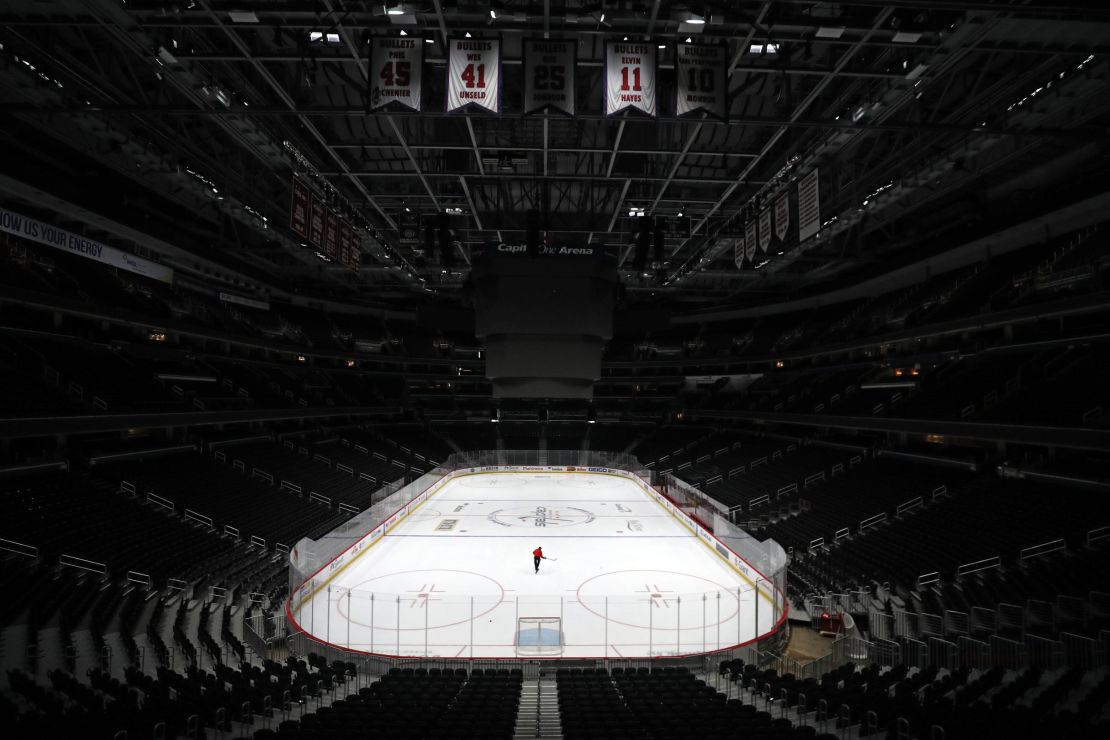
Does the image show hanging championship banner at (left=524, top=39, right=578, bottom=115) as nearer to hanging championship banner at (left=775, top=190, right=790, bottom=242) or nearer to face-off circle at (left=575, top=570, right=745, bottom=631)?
hanging championship banner at (left=775, top=190, right=790, bottom=242)

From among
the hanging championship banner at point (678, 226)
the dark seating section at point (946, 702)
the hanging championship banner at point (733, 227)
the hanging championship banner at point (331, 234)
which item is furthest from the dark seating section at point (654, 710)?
the hanging championship banner at point (733, 227)

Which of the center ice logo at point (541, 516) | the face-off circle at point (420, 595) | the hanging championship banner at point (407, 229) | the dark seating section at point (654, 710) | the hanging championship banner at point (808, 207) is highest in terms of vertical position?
the hanging championship banner at point (407, 229)

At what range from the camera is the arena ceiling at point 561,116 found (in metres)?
10.7

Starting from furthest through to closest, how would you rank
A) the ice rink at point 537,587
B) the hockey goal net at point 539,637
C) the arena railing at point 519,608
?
1. the ice rink at point 537,587
2. the hockey goal net at point 539,637
3. the arena railing at point 519,608

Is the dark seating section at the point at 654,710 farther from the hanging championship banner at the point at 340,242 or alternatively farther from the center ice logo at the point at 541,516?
the center ice logo at the point at 541,516

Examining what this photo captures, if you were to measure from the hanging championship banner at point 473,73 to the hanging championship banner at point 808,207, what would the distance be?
28.0ft

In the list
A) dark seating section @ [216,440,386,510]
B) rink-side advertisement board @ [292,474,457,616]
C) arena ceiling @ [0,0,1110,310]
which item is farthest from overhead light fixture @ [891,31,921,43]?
dark seating section @ [216,440,386,510]

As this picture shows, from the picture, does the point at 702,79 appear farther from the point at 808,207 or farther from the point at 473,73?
the point at 808,207

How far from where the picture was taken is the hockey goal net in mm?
13914

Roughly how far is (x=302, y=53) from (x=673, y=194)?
14683 millimetres

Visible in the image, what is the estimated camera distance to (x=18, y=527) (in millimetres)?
15047

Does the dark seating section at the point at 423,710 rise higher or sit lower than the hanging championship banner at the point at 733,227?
lower

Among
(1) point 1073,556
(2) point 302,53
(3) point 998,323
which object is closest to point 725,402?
(3) point 998,323

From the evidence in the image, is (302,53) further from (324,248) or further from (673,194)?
(673,194)
